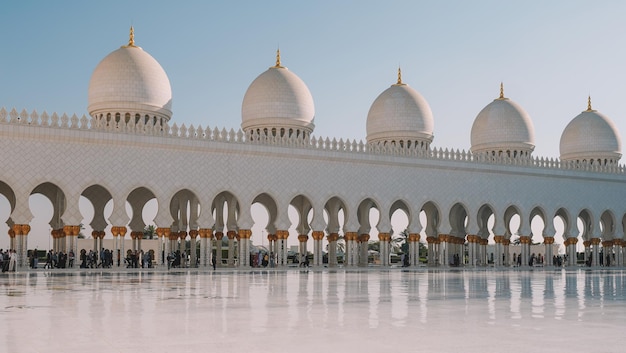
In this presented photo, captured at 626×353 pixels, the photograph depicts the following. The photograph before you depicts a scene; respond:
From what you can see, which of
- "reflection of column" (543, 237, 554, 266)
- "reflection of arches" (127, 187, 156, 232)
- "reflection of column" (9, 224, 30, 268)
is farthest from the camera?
"reflection of column" (543, 237, 554, 266)

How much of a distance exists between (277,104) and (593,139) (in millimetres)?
14172

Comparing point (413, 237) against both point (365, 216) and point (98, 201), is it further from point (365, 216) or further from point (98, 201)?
point (98, 201)

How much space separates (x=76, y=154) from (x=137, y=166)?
1.58 meters

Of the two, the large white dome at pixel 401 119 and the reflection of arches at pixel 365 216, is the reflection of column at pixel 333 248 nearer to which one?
the reflection of arches at pixel 365 216

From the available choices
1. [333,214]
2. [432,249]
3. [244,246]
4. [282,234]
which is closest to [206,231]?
[244,246]

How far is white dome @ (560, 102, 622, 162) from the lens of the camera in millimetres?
30031

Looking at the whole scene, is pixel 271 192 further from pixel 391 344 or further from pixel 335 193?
pixel 391 344

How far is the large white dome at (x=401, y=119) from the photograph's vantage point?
26500 millimetres

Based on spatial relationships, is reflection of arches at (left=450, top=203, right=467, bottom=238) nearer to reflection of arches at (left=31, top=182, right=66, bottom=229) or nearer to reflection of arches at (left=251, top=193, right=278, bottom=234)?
reflection of arches at (left=251, top=193, right=278, bottom=234)

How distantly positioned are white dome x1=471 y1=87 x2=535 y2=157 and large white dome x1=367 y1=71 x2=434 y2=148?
9.33 feet

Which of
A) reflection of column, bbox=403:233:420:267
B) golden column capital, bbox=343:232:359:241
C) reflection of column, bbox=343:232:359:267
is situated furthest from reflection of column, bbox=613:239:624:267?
golden column capital, bbox=343:232:359:241

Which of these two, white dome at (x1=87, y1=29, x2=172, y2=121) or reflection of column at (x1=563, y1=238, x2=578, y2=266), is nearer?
white dome at (x1=87, y1=29, x2=172, y2=121)

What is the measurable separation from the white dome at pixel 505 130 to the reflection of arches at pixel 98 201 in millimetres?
14917

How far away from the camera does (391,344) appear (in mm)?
4012
